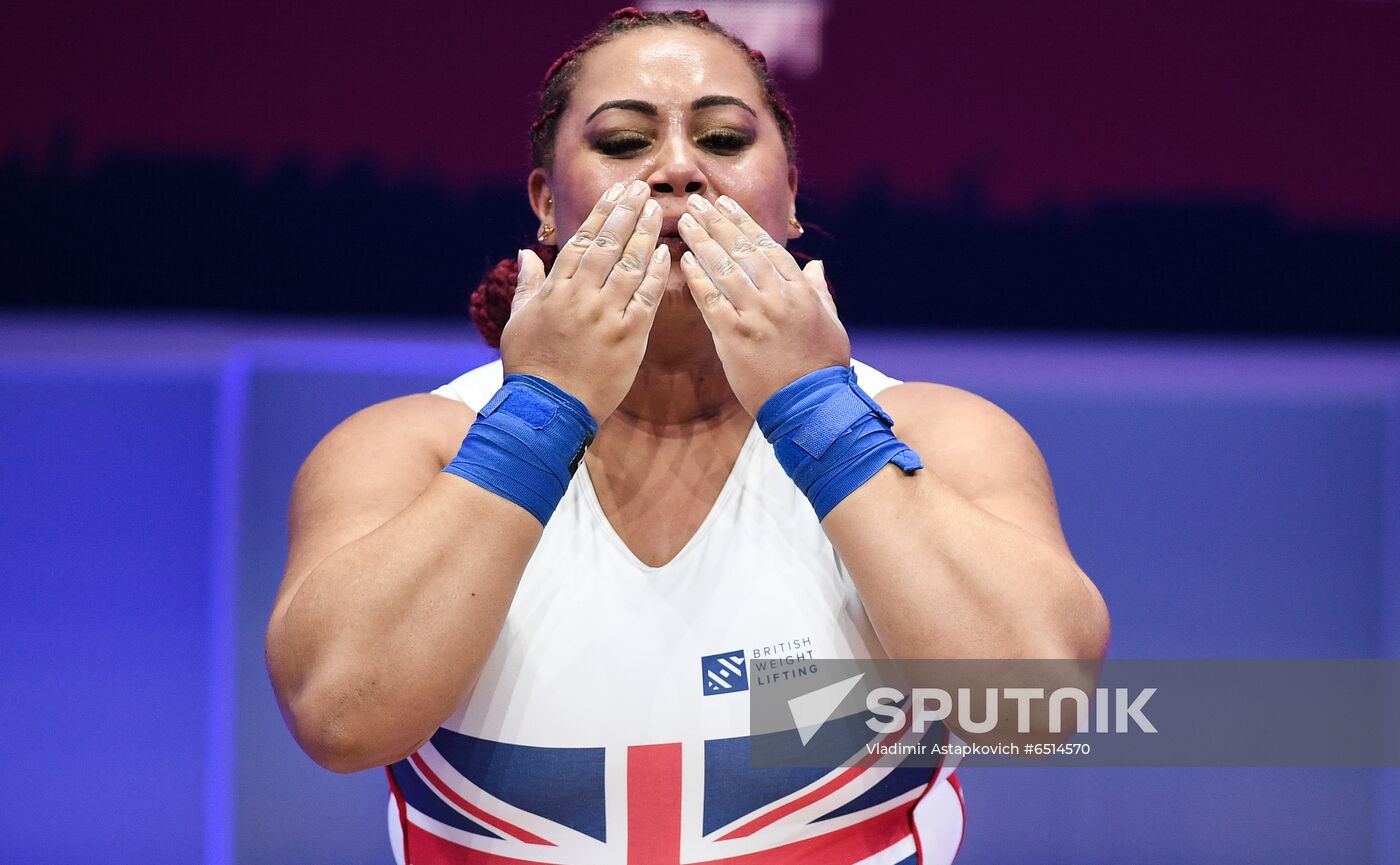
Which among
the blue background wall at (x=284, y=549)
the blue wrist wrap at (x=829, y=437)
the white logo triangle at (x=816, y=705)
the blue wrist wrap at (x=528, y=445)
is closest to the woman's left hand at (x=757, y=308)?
the blue wrist wrap at (x=829, y=437)

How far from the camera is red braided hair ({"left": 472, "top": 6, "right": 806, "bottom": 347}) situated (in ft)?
4.37

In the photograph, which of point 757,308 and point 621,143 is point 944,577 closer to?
point 757,308

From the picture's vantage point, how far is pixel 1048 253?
1.93m

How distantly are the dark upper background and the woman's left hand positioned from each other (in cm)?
78

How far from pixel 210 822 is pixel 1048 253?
4.47 ft

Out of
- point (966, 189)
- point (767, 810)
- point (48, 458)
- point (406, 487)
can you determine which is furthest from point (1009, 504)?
point (48, 458)

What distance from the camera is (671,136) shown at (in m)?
1.21

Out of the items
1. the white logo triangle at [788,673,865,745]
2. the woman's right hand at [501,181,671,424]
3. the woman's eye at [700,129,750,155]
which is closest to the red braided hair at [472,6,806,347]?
the woman's eye at [700,129,750,155]

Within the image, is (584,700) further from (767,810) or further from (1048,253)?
(1048,253)

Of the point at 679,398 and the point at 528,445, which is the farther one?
the point at 679,398

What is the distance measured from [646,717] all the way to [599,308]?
34cm

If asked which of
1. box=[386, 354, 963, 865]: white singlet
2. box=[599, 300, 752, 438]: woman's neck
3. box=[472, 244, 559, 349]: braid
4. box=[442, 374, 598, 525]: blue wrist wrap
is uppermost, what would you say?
box=[472, 244, 559, 349]: braid

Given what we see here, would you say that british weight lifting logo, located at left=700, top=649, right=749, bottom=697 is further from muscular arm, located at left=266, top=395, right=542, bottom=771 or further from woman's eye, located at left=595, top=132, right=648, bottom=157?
woman's eye, located at left=595, top=132, right=648, bottom=157

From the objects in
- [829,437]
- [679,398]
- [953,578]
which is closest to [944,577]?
[953,578]
